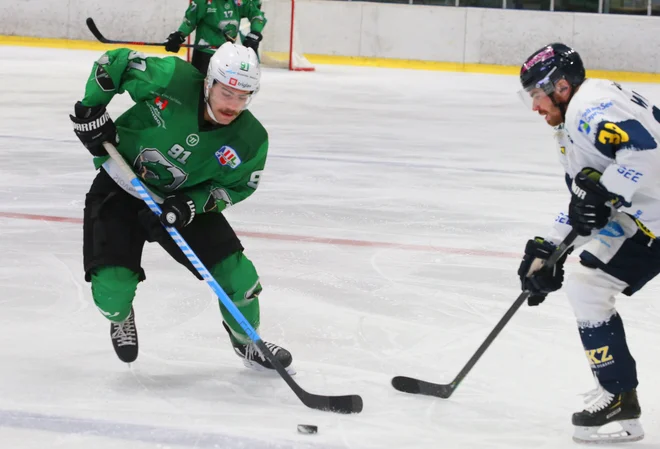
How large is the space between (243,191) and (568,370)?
1.05 m

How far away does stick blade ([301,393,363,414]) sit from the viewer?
2559 millimetres

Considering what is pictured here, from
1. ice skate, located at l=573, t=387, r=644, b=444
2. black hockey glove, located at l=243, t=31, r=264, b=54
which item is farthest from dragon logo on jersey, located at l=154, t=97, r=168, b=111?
black hockey glove, located at l=243, t=31, r=264, b=54

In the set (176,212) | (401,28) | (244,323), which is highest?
(176,212)

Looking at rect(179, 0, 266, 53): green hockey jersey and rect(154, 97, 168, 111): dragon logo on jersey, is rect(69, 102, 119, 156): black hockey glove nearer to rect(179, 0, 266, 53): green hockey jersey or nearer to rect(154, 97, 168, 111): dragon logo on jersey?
rect(154, 97, 168, 111): dragon logo on jersey

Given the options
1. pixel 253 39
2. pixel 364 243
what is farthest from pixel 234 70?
pixel 253 39

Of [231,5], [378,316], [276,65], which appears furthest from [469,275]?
[276,65]

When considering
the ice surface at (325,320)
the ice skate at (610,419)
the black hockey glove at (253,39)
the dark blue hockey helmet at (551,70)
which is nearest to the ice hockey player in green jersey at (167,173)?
the ice surface at (325,320)

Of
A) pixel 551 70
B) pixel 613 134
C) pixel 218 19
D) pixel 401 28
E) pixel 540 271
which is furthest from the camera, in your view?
pixel 401 28

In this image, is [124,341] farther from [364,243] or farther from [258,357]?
[364,243]

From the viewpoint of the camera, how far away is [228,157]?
2740mm

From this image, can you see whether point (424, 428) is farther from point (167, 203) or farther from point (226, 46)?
point (226, 46)

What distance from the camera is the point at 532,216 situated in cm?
500

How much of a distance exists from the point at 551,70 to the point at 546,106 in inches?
4.0

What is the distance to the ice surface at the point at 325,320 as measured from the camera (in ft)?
8.12
